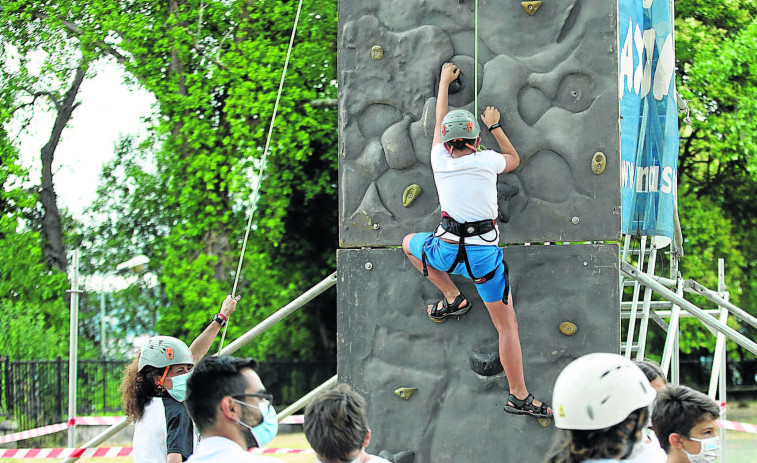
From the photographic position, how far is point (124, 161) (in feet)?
63.7

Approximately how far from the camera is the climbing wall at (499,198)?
18.8 feet

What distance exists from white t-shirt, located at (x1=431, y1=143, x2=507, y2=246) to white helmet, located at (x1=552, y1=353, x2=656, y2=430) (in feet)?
7.81

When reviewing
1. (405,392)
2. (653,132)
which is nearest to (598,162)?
(405,392)

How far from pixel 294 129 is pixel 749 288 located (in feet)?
37.0

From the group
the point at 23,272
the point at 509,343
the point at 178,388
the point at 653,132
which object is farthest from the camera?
the point at 23,272

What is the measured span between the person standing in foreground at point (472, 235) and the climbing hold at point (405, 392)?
633 millimetres

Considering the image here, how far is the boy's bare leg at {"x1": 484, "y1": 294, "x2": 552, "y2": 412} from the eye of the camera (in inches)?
219

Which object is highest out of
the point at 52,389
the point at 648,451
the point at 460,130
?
the point at 460,130

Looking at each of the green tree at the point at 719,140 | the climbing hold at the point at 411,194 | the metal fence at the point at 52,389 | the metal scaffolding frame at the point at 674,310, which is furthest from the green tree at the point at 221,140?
the climbing hold at the point at 411,194

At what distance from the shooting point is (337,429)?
10.8ft

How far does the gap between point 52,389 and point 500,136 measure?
1311 centimetres

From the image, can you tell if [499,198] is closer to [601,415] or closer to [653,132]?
[653,132]

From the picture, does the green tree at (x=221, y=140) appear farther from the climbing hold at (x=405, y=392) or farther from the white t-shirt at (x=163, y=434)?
the white t-shirt at (x=163, y=434)

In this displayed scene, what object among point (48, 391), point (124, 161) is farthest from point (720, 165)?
point (48, 391)
